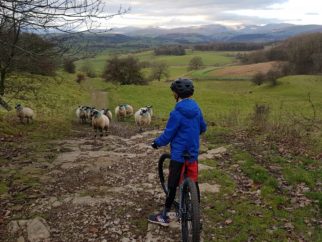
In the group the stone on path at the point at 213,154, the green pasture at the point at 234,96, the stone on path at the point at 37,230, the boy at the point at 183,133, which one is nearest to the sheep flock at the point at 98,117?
the stone on path at the point at 213,154

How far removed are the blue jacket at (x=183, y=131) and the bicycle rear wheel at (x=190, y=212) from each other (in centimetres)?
49

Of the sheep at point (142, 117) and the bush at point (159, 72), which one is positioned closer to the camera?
the sheep at point (142, 117)

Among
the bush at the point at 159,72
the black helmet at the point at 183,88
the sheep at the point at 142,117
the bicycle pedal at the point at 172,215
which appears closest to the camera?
the black helmet at the point at 183,88

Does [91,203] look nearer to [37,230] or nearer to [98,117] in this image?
[37,230]

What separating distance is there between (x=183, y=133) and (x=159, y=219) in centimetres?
183

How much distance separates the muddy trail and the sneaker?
0.11 metres

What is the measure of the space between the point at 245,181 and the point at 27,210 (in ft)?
17.1

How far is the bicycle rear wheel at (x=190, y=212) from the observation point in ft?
19.1

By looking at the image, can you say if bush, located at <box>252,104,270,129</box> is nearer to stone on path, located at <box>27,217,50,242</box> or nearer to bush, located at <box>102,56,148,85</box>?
stone on path, located at <box>27,217,50,242</box>

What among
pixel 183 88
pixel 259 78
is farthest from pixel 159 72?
pixel 183 88

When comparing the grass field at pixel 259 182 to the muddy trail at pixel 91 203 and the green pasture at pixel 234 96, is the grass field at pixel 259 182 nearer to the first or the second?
the muddy trail at pixel 91 203

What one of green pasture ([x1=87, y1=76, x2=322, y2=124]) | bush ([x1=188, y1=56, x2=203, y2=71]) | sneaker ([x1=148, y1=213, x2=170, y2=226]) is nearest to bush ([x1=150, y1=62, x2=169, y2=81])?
green pasture ([x1=87, y1=76, x2=322, y2=124])

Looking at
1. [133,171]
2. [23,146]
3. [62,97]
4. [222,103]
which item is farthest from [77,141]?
[222,103]

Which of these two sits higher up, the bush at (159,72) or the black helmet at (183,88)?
the black helmet at (183,88)
